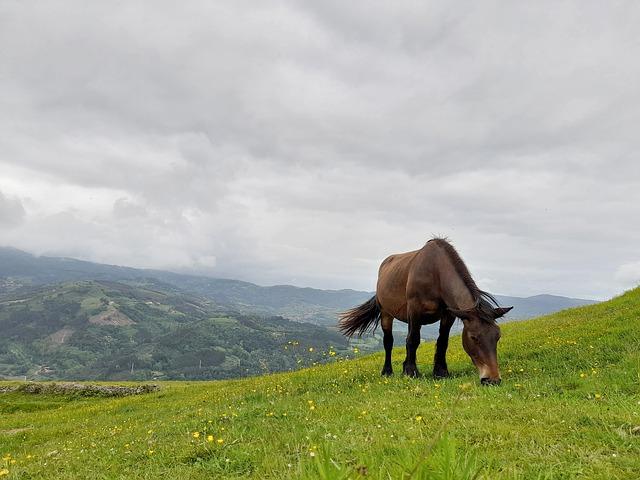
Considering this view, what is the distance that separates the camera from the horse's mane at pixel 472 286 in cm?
1229

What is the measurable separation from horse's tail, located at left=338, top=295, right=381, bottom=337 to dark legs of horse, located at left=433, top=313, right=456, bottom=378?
429 cm

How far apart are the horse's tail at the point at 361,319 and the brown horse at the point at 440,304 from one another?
0.77 m

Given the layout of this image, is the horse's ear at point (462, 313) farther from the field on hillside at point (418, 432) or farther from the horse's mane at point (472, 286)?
the field on hillside at point (418, 432)

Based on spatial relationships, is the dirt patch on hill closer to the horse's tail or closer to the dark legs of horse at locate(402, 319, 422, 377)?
the horse's tail

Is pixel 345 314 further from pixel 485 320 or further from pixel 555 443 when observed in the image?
pixel 555 443

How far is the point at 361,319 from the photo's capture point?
19.0 m

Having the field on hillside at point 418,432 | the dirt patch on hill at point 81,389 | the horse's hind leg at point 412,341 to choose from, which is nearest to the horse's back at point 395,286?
the horse's hind leg at point 412,341

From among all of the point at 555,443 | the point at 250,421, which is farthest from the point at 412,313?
the point at 555,443

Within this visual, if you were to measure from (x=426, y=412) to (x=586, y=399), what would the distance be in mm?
3579

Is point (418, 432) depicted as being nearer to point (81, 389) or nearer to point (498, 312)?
point (498, 312)

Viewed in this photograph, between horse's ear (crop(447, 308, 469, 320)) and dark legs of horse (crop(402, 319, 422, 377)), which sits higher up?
horse's ear (crop(447, 308, 469, 320))

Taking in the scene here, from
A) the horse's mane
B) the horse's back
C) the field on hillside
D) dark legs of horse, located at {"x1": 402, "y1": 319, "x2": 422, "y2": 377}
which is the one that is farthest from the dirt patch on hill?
the horse's mane

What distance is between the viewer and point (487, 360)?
12.0 m

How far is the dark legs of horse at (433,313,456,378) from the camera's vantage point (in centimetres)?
1406
